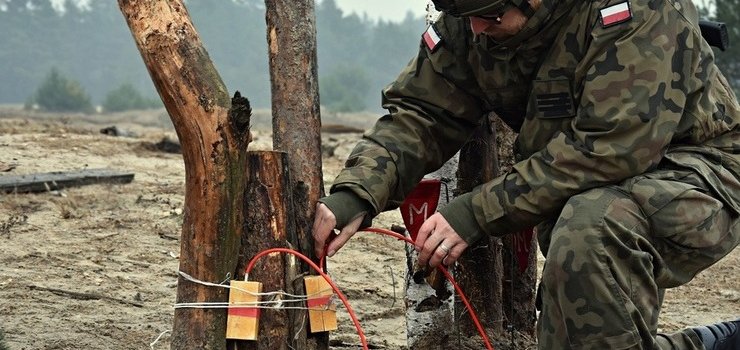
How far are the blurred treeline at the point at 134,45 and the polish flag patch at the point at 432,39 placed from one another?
81.7 m

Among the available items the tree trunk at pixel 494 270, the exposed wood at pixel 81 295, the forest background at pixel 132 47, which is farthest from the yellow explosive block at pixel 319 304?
the forest background at pixel 132 47

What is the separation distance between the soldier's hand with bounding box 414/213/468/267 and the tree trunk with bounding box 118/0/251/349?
642 mm

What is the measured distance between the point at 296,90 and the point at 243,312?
858mm

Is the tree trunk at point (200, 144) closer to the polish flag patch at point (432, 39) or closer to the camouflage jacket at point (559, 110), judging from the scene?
the camouflage jacket at point (559, 110)

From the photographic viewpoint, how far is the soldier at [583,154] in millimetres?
3504

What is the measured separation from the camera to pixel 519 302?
514 centimetres

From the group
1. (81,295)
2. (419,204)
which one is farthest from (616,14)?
(81,295)

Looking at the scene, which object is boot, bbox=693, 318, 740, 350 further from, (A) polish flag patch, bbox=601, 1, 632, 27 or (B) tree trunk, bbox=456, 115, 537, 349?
(A) polish flag patch, bbox=601, 1, 632, 27

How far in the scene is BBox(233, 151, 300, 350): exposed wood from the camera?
377cm

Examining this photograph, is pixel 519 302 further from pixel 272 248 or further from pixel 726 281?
pixel 726 281

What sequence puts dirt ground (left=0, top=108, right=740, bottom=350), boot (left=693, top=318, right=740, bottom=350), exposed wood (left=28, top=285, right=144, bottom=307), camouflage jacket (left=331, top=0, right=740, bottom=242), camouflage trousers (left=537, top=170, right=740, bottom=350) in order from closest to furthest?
camouflage trousers (left=537, top=170, right=740, bottom=350) < camouflage jacket (left=331, top=0, right=740, bottom=242) < boot (left=693, top=318, right=740, bottom=350) < dirt ground (left=0, top=108, right=740, bottom=350) < exposed wood (left=28, top=285, right=144, bottom=307)

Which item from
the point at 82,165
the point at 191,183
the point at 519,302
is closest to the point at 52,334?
the point at 191,183

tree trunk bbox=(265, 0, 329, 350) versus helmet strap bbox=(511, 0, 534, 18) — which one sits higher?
helmet strap bbox=(511, 0, 534, 18)

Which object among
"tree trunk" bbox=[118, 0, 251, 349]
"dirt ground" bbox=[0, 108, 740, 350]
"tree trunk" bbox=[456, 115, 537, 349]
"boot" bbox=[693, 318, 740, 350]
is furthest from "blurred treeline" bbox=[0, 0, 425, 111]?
"tree trunk" bbox=[118, 0, 251, 349]
